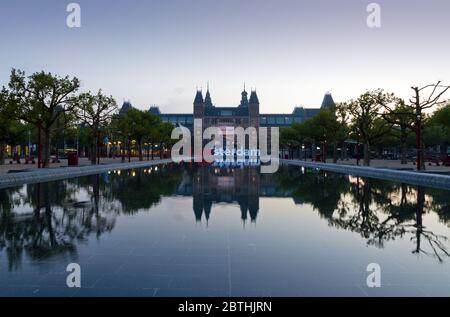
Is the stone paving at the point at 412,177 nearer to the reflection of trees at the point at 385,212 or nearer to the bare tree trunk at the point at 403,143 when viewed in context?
the reflection of trees at the point at 385,212

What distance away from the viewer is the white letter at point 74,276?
227 inches

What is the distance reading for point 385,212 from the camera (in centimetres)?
1234

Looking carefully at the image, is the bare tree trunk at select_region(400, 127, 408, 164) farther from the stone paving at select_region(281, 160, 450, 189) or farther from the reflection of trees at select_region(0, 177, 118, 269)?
the reflection of trees at select_region(0, 177, 118, 269)

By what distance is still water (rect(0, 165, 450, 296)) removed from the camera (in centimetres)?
575

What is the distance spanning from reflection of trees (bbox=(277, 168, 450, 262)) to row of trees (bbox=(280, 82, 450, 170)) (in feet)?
44.8

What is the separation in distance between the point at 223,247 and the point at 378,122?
56468mm

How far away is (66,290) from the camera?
5.55 meters

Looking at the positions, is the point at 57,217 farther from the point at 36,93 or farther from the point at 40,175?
the point at 36,93

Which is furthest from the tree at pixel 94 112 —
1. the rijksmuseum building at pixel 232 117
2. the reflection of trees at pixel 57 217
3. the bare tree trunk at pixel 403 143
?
the rijksmuseum building at pixel 232 117

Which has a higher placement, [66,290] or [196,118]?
[196,118]

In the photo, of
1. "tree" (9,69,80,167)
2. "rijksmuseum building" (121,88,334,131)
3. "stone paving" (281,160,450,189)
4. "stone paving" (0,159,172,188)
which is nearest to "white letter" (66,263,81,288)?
"stone paving" (0,159,172,188)
